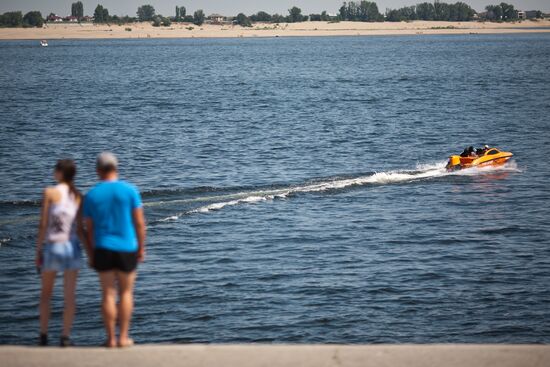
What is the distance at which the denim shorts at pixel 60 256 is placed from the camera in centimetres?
1195

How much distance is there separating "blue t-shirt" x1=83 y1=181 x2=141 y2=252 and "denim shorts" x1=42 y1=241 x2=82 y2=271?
0.49 meters

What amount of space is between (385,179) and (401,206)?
569 centimetres

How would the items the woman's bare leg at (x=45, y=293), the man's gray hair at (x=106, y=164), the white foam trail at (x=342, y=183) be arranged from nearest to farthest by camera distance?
1. the man's gray hair at (x=106, y=164)
2. the woman's bare leg at (x=45, y=293)
3. the white foam trail at (x=342, y=183)

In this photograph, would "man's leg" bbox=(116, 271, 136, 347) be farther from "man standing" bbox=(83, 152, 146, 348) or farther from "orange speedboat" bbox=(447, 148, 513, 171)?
"orange speedboat" bbox=(447, 148, 513, 171)

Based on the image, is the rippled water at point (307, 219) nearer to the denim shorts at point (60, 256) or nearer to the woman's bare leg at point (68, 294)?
the woman's bare leg at point (68, 294)

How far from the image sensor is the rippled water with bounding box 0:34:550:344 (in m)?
21.5

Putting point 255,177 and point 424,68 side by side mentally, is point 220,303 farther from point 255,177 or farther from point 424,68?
point 424,68

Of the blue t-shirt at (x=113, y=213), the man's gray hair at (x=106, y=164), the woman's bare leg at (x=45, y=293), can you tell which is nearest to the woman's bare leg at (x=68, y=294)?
the woman's bare leg at (x=45, y=293)

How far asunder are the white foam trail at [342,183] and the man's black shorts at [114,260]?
1956cm

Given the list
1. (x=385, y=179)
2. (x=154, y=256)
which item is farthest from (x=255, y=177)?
(x=154, y=256)

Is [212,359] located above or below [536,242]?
above

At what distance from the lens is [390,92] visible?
97.2 meters

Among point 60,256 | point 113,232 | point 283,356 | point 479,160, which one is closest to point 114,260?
point 113,232

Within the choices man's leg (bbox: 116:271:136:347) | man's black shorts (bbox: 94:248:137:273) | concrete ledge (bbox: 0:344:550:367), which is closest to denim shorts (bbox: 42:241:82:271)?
man's black shorts (bbox: 94:248:137:273)
